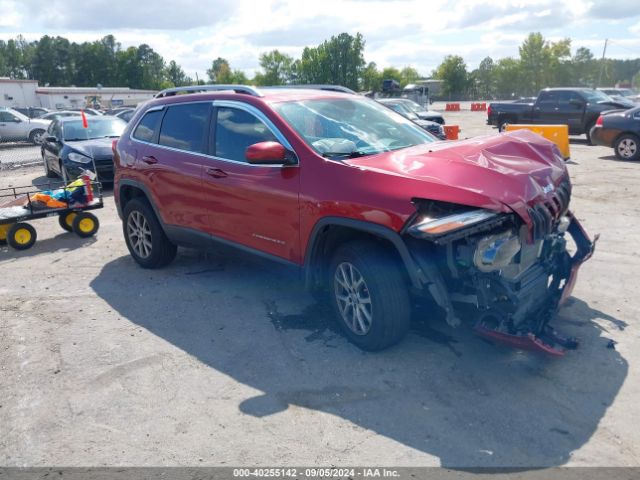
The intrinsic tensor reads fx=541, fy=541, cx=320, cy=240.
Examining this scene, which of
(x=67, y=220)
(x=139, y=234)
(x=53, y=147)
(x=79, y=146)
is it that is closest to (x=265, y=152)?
(x=139, y=234)

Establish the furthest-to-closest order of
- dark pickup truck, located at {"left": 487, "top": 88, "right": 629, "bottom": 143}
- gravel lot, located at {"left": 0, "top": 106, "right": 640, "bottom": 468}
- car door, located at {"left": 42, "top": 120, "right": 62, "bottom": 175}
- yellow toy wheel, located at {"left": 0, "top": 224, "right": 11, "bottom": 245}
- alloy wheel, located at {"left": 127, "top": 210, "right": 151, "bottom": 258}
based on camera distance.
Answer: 1. dark pickup truck, located at {"left": 487, "top": 88, "right": 629, "bottom": 143}
2. car door, located at {"left": 42, "top": 120, "right": 62, "bottom": 175}
3. yellow toy wheel, located at {"left": 0, "top": 224, "right": 11, "bottom": 245}
4. alloy wheel, located at {"left": 127, "top": 210, "right": 151, "bottom": 258}
5. gravel lot, located at {"left": 0, "top": 106, "right": 640, "bottom": 468}

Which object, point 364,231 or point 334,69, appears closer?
point 364,231

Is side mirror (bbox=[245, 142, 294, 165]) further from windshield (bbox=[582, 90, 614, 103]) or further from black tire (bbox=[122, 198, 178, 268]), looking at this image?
windshield (bbox=[582, 90, 614, 103])

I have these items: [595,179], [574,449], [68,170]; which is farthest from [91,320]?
[595,179]

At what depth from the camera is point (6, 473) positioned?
9.76 feet

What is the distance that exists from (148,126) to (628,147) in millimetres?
11777

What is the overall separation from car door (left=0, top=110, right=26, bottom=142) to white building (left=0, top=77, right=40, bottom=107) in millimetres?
29519

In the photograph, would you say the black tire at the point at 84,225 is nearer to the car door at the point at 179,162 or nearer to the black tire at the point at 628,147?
the car door at the point at 179,162

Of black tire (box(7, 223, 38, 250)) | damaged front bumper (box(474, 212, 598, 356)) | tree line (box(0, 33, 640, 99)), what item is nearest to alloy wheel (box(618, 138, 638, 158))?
damaged front bumper (box(474, 212, 598, 356))

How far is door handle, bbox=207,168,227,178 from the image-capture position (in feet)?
15.9

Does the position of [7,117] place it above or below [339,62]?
below

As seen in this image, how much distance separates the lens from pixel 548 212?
3676mm

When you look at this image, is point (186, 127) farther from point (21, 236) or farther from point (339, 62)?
point (339, 62)

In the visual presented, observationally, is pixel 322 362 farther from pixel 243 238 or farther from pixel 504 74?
pixel 504 74
